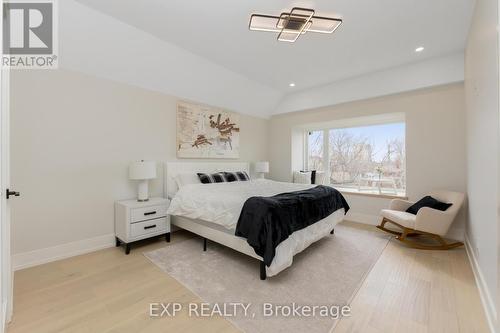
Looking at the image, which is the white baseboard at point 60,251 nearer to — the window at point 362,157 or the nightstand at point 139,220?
the nightstand at point 139,220

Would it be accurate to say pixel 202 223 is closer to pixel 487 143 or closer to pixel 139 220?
pixel 139 220

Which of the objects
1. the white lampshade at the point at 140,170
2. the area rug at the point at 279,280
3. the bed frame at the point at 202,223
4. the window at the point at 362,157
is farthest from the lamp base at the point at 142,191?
the window at the point at 362,157

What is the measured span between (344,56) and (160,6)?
260 cm

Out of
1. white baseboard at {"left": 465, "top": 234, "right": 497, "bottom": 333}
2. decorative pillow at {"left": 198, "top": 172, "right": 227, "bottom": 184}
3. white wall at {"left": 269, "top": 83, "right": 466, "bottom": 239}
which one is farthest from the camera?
decorative pillow at {"left": 198, "top": 172, "right": 227, "bottom": 184}

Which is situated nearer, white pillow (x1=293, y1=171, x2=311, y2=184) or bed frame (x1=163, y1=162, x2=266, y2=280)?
bed frame (x1=163, y1=162, x2=266, y2=280)

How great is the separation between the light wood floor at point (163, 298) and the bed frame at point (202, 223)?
0.66 m

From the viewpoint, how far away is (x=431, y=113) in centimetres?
342

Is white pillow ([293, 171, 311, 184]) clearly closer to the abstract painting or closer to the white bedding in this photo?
the abstract painting

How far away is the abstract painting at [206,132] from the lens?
3.79 meters

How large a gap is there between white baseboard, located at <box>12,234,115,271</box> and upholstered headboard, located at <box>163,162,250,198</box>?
104cm

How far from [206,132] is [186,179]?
43.5 inches

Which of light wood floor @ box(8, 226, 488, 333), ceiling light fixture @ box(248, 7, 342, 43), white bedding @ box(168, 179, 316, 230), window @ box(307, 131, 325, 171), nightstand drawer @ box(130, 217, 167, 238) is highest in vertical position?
ceiling light fixture @ box(248, 7, 342, 43)

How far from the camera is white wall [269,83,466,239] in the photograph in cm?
321

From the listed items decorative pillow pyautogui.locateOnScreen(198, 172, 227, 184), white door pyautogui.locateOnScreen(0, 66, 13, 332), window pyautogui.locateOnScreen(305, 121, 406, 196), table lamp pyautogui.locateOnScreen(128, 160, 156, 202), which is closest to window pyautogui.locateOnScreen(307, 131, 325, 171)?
window pyautogui.locateOnScreen(305, 121, 406, 196)
